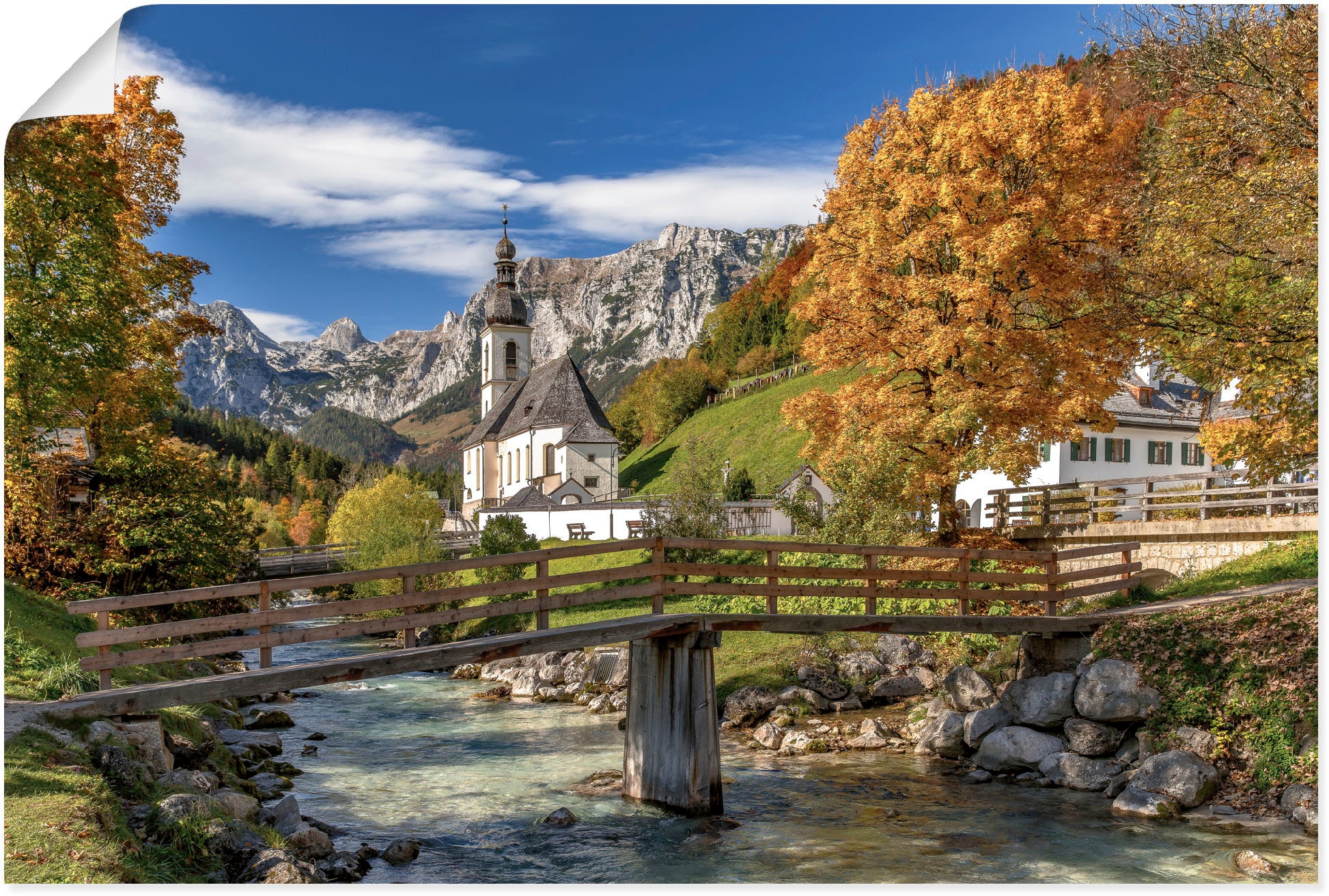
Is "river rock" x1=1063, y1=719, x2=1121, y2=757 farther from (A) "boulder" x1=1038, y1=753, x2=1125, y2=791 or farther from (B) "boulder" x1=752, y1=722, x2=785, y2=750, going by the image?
(B) "boulder" x1=752, y1=722, x2=785, y2=750

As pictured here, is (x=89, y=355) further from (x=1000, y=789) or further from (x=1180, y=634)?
(x=1180, y=634)

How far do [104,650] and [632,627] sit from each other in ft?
20.4

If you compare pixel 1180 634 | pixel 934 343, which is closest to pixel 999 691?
pixel 1180 634

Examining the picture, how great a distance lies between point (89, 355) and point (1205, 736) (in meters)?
17.3

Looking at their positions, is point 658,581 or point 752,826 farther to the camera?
point 658,581

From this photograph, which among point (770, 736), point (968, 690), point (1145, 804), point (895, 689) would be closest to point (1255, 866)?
point (1145, 804)

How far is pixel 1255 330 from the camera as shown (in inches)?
485

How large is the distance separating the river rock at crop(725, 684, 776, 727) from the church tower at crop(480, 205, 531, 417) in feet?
256

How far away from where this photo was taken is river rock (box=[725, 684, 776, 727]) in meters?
20.3

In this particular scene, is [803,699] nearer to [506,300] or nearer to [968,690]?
[968,690]

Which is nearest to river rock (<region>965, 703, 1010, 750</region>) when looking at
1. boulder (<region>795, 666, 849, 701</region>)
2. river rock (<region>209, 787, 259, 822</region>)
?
boulder (<region>795, 666, 849, 701</region>)

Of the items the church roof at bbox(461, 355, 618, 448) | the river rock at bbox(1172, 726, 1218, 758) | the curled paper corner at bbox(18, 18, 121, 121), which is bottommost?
the river rock at bbox(1172, 726, 1218, 758)

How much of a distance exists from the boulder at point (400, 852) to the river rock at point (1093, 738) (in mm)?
9822

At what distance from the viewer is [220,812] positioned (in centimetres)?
1086
